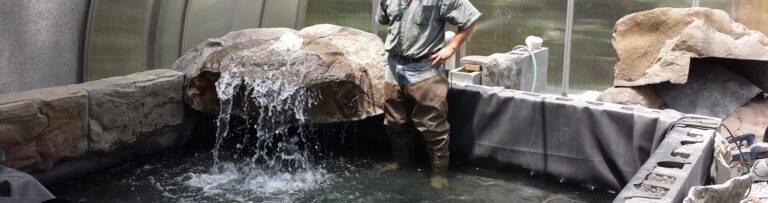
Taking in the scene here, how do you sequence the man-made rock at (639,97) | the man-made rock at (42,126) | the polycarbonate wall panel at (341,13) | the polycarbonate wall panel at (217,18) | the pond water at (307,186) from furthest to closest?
the polycarbonate wall panel at (341,13) < the polycarbonate wall panel at (217,18) < the man-made rock at (639,97) < the pond water at (307,186) < the man-made rock at (42,126)

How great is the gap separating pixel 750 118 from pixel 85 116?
18.2 ft

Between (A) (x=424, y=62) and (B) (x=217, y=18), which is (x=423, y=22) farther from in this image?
(B) (x=217, y=18)

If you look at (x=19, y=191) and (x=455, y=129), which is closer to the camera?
(x=19, y=191)

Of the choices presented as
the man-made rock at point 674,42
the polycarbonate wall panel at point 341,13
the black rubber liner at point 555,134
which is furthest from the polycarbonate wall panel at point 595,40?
the black rubber liner at point 555,134

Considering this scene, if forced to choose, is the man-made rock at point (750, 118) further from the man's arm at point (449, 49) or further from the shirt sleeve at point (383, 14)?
the shirt sleeve at point (383, 14)

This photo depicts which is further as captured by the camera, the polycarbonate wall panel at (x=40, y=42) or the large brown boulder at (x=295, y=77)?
the polycarbonate wall panel at (x=40, y=42)

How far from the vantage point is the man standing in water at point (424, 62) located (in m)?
5.68

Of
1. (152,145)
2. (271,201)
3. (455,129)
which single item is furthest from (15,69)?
(455,129)

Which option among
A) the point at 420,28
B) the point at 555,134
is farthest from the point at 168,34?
the point at 555,134

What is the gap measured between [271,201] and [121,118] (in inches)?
→ 56.1

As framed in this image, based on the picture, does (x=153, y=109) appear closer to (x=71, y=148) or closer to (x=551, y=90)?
(x=71, y=148)

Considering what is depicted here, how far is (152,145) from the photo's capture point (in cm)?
628

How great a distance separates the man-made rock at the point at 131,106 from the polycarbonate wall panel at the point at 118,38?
163 cm

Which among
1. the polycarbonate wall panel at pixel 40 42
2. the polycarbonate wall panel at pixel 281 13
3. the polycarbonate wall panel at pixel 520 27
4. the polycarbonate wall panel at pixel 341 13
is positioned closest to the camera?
the polycarbonate wall panel at pixel 40 42
